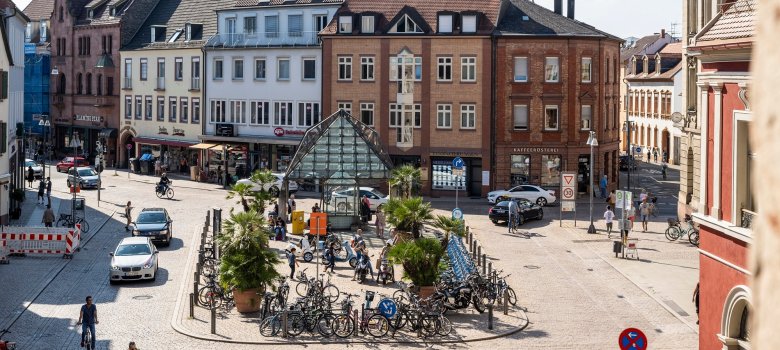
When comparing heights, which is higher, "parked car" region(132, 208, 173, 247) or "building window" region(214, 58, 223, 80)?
"building window" region(214, 58, 223, 80)

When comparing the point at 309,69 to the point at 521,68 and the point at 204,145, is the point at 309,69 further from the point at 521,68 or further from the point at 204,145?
the point at 521,68

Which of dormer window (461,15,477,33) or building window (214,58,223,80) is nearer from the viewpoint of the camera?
dormer window (461,15,477,33)

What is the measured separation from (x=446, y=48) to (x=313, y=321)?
38.2 metres

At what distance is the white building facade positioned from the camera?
218ft

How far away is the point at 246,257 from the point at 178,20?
54889mm

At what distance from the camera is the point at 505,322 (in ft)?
88.8

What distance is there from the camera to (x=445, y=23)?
61812 mm

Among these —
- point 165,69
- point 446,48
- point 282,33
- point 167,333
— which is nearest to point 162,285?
point 167,333

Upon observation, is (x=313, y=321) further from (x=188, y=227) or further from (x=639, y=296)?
(x=188, y=227)

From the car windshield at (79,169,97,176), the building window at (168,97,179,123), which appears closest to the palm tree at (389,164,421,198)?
the car windshield at (79,169,97,176)

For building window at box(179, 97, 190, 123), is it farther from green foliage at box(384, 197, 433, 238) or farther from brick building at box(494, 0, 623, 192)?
green foliage at box(384, 197, 433, 238)

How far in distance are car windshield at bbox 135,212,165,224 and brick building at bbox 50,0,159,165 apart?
3923cm

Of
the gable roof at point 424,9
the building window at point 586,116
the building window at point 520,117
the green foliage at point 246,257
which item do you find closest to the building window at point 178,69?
A: the gable roof at point 424,9

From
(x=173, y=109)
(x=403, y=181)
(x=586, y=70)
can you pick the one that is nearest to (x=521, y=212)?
(x=403, y=181)
